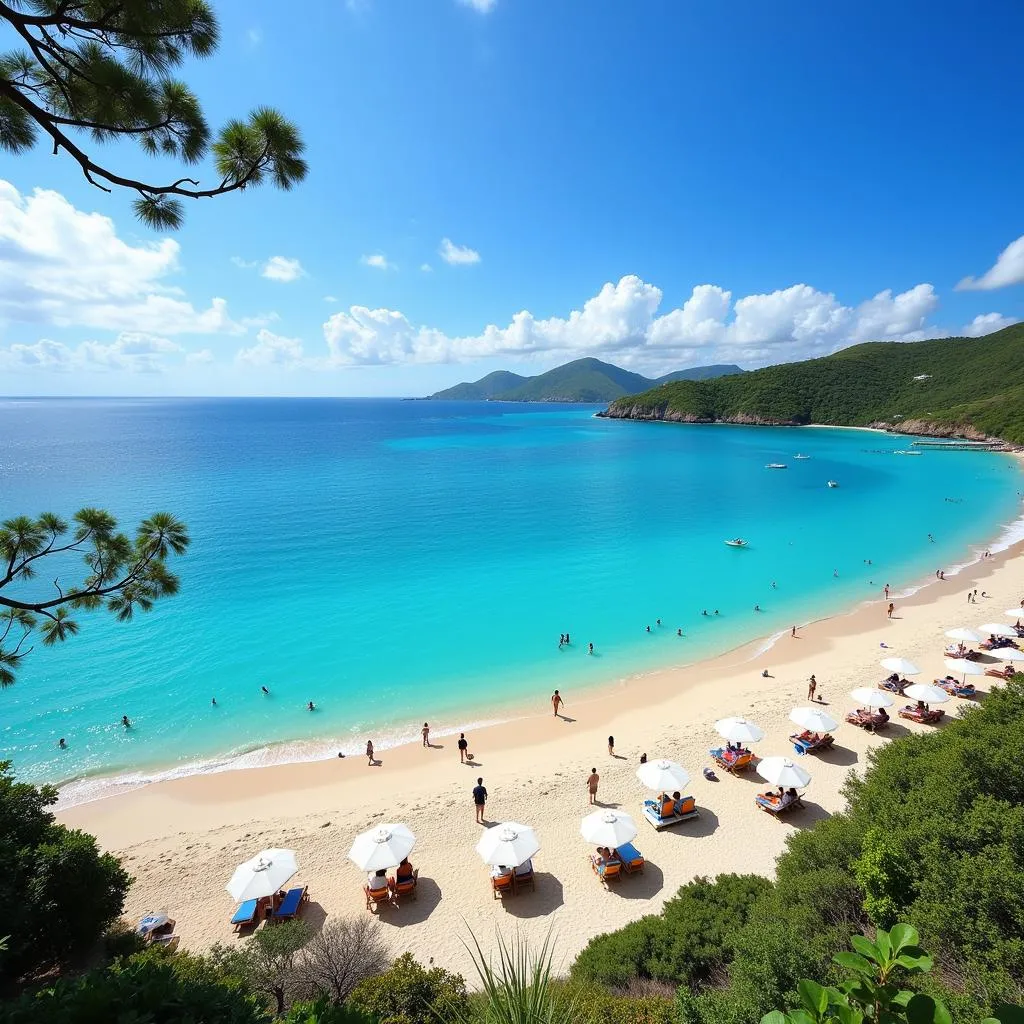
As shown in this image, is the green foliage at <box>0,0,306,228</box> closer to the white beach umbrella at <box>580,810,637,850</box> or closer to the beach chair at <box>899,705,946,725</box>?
the white beach umbrella at <box>580,810,637,850</box>

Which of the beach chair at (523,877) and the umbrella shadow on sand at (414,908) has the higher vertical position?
the beach chair at (523,877)

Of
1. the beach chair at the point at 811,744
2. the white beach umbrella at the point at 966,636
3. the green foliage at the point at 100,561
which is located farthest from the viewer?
the white beach umbrella at the point at 966,636

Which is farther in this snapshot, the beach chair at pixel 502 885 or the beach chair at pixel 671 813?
the beach chair at pixel 671 813

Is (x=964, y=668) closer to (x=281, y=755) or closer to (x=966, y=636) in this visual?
(x=966, y=636)

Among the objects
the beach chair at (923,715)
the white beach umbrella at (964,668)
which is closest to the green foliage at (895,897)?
the beach chair at (923,715)

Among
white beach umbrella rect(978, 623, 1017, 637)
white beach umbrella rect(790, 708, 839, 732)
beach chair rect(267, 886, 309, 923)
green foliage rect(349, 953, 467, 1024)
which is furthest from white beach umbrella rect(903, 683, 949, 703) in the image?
beach chair rect(267, 886, 309, 923)

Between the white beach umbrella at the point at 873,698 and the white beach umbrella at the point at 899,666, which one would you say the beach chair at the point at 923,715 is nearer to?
the white beach umbrella at the point at 873,698

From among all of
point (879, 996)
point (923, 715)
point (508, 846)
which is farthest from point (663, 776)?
point (879, 996)
